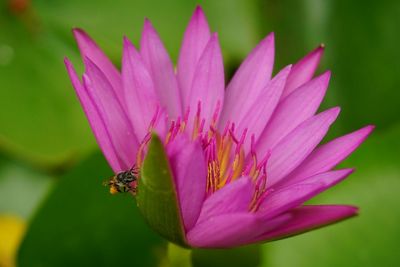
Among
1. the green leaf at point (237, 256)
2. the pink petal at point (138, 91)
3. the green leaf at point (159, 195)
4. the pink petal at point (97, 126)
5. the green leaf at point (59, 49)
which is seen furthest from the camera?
the green leaf at point (59, 49)

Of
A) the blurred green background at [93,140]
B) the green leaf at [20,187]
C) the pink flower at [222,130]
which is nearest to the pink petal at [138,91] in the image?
the pink flower at [222,130]

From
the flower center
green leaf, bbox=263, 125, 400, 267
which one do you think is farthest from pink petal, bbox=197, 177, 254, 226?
green leaf, bbox=263, 125, 400, 267

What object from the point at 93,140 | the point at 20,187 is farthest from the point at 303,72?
the point at 20,187

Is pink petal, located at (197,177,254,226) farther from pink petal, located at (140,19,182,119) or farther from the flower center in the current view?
pink petal, located at (140,19,182,119)

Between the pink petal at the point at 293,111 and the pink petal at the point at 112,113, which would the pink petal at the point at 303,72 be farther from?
the pink petal at the point at 112,113

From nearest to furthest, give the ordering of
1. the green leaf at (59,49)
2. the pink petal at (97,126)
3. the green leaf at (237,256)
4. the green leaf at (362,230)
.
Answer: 1. the pink petal at (97,126)
2. the green leaf at (362,230)
3. the green leaf at (237,256)
4. the green leaf at (59,49)

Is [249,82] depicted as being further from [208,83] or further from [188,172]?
[188,172]
